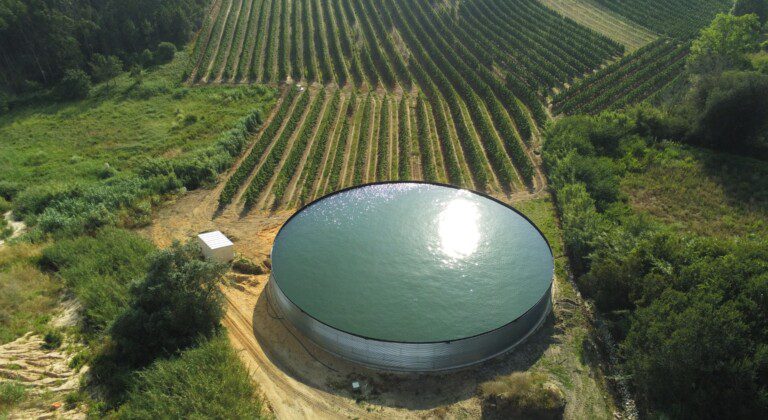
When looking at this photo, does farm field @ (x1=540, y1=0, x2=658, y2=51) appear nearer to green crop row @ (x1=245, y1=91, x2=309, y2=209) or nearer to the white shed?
green crop row @ (x1=245, y1=91, x2=309, y2=209)

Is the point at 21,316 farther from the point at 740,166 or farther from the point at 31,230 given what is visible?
the point at 740,166

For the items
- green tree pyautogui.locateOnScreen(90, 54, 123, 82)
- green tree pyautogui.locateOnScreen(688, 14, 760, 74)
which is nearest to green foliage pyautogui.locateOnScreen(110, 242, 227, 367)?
green tree pyautogui.locateOnScreen(90, 54, 123, 82)

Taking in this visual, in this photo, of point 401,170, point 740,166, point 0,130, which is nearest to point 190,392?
point 401,170

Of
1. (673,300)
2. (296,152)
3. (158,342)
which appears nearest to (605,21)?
(296,152)

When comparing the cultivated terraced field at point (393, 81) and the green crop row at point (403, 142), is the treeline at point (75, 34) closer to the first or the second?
the cultivated terraced field at point (393, 81)

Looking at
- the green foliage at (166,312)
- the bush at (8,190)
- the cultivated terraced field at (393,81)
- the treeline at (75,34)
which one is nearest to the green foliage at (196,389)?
the green foliage at (166,312)

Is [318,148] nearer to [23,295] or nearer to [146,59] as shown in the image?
[23,295]

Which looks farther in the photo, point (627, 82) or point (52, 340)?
point (627, 82)
